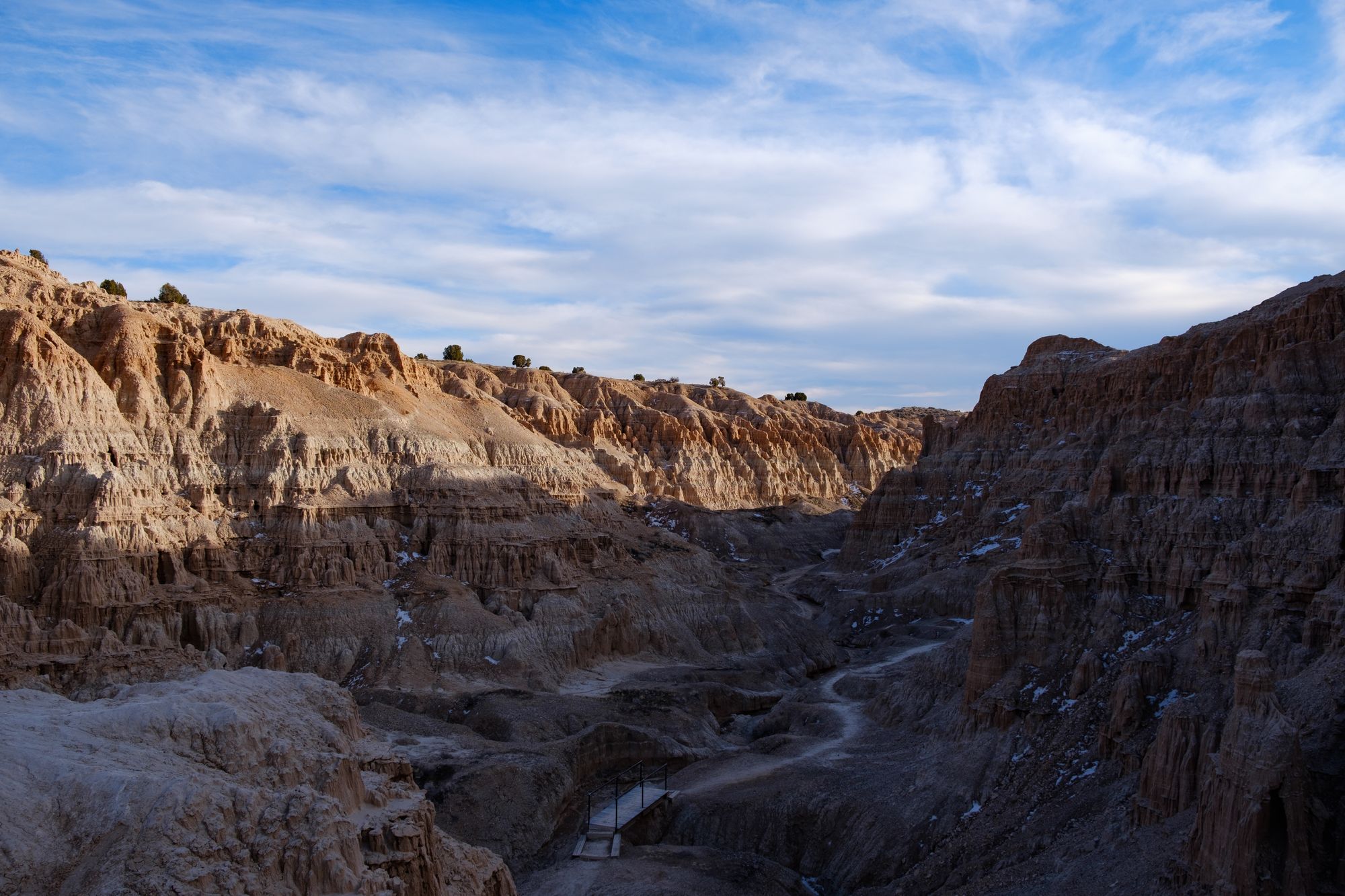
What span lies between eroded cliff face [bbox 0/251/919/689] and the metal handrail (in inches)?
598

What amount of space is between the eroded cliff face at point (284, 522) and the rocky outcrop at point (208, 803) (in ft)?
37.1

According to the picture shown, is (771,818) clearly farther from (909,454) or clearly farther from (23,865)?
(909,454)

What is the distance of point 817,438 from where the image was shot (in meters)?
162

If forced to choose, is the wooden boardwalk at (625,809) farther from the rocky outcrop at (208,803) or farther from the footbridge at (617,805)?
the rocky outcrop at (208,803)

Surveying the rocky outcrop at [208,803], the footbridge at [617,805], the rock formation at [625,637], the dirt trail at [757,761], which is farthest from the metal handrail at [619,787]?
the rocky outcrop at [208,803]

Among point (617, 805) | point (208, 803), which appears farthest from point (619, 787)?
point (208, 803)

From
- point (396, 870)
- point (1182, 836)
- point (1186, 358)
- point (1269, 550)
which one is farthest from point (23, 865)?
point (1186, 358)

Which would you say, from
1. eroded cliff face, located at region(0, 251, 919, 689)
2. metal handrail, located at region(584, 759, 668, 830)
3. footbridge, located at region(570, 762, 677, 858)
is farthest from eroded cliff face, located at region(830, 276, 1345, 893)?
eroded cliff face, located at region(0, 251, 919, 689)

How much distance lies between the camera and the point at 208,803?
19469 mm

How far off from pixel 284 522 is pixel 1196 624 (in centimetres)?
4945

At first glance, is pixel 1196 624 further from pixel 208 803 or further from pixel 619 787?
pixel 208 803

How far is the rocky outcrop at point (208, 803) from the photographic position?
1819 cm

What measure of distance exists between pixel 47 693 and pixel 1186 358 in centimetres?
5693

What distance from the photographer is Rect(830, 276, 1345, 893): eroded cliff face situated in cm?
2427
